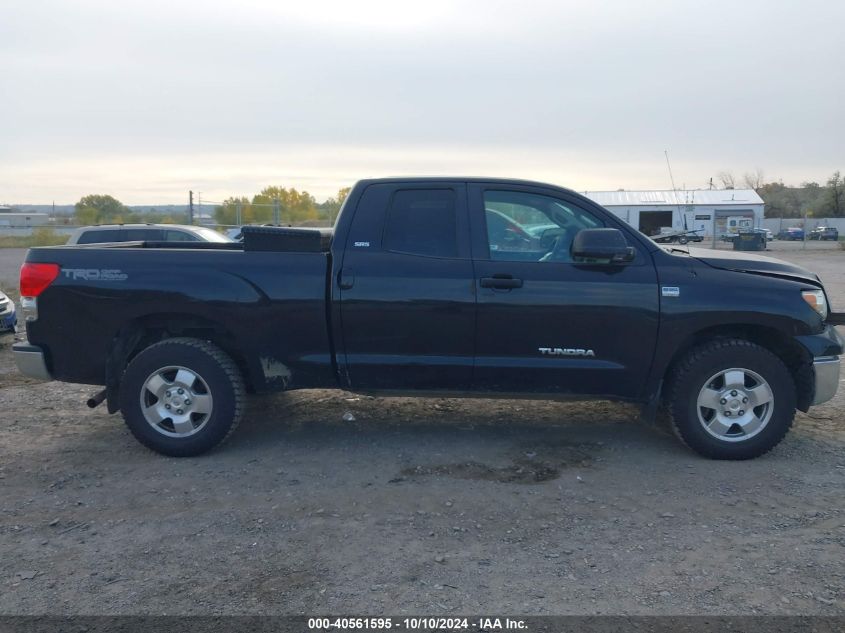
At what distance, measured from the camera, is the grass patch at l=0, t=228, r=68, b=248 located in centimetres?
3086

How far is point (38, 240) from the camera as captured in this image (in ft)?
102

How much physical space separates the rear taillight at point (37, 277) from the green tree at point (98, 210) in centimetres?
2804

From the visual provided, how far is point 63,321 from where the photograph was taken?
17.8 ft

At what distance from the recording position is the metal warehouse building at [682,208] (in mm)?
49438

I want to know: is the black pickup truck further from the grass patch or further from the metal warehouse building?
the metal warehouse building

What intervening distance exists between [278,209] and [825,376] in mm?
21721

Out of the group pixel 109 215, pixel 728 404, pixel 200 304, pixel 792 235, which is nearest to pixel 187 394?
pixel 200 304

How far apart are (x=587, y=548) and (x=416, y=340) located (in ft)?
6.31

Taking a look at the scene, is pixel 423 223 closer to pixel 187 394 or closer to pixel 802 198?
pixel 187 394

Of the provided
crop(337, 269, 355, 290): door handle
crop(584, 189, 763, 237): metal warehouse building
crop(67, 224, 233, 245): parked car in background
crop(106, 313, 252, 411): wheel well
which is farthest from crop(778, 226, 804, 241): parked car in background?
crop(106, 313, 252, 411): wheel well

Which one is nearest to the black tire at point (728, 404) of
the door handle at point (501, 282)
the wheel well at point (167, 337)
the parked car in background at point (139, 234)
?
the door handle at point (501, 282)

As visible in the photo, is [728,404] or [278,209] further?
[278,209]

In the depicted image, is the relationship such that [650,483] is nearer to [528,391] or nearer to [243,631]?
[528,391]

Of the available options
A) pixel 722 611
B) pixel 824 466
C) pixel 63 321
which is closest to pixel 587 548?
pixel 722 611
